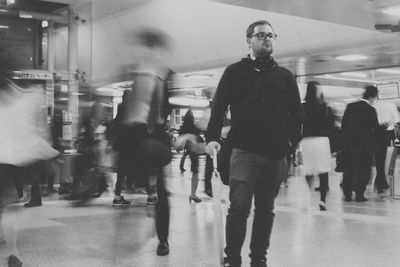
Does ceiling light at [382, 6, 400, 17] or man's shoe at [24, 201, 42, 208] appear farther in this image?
ceiling light at [382, 6, 400, 17]

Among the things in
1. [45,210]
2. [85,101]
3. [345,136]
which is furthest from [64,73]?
[345,136]

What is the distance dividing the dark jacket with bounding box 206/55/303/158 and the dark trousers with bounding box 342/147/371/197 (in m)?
6.26

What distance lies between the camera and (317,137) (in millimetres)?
8547

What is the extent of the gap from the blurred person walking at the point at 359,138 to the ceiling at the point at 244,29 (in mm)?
2815

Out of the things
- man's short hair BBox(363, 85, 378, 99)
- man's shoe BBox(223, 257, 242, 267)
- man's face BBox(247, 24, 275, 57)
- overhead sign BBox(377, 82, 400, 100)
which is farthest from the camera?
overhead sign BBox(377, 82, 400, 100)

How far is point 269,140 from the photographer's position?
4090mm

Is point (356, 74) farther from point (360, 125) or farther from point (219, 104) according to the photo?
point (219, 104)

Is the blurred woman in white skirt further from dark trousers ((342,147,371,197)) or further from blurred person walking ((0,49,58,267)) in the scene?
blurred person walking ((0,49,58,267))

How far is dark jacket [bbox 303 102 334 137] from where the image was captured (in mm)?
8414

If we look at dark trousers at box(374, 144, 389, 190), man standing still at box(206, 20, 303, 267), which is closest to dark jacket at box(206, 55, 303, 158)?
man standing still at box(206, 20, 303, 267)

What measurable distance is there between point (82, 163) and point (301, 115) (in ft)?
22.7

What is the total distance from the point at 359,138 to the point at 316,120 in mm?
2165

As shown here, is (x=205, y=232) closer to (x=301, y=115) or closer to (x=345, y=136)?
(x=301, y=115)

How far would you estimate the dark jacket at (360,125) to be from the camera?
A: 33.2 feet
